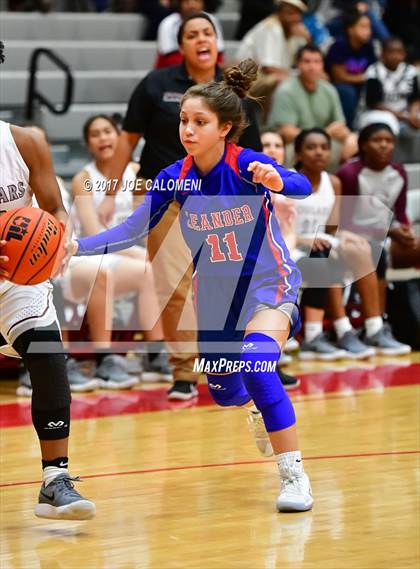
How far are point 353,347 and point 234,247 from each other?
3.65 meters

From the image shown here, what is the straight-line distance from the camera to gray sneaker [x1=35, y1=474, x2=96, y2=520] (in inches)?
171

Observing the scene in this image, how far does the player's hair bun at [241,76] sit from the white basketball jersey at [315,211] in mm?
3389

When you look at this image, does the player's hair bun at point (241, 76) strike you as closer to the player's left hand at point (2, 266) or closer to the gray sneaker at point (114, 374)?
the player's left hand at point (2, 266)

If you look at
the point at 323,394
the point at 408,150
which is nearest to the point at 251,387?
the point at 323,394

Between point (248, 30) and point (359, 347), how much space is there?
4.73 m

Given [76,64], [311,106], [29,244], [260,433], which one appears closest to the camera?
[29,244]

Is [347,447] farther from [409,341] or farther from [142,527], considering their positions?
[409,341]

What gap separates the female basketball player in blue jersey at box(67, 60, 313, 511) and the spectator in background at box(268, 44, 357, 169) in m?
4.90

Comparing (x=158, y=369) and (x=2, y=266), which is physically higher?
(x=2, y=266)

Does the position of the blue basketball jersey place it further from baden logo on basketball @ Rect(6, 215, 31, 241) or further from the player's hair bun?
baden logo on basketball @ Rect(6, 215, 31, 241)

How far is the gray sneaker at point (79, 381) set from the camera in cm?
746

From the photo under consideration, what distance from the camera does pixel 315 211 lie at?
8406 mm

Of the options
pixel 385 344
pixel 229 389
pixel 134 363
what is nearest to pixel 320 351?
pixel 385 344

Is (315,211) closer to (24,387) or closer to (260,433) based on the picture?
(24,387)
